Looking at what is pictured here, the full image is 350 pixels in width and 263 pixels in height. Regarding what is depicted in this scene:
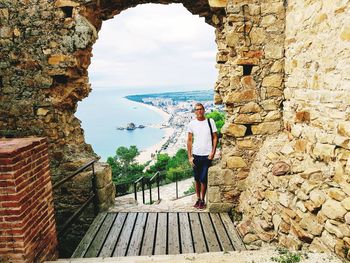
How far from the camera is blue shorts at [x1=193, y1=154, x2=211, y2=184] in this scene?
191 inches

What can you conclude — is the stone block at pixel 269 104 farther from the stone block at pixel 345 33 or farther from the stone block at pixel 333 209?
the stone block at pixel 333 209

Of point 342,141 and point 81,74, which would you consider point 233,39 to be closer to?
point 342,141

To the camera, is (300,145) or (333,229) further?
(300,145)

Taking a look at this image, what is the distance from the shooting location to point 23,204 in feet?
8.68

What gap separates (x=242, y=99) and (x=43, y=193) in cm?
298

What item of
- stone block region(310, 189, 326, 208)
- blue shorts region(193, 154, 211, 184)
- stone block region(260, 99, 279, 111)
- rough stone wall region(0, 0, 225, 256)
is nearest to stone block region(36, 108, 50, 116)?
rough stone wall region(0, 0, 225, 256)

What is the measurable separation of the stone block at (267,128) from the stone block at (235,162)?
1.58ft

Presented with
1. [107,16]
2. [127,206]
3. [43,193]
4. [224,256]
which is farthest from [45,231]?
[107,16]

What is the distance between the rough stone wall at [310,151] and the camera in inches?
108

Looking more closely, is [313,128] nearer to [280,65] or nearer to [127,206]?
[280,65]

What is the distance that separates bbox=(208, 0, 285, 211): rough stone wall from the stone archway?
0.5 inches

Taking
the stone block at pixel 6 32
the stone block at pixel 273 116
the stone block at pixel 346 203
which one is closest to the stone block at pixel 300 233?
the stone block at pixel 346 203

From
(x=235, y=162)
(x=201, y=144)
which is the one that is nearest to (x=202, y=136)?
(x=201, y=144)

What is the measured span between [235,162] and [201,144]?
0.60 metres
